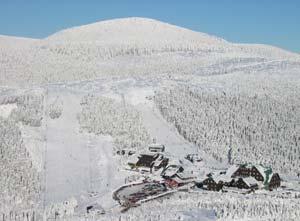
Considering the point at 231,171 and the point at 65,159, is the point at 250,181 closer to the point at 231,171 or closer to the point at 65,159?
the point at 231,171

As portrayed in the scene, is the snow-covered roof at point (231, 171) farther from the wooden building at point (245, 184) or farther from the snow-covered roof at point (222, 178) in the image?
the wooden building at point (245, 184)

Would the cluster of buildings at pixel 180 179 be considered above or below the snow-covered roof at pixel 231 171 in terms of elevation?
below

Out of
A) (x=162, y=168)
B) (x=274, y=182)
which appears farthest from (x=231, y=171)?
(x=162, y=168)

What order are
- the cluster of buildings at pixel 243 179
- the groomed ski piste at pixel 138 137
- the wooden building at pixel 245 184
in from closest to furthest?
the groomed ski piste at pixel 138 137
the wooden building at pixel 245 184
the cluster of buildings at pixel 243 179

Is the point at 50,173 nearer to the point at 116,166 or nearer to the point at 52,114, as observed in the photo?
the point at 116,166

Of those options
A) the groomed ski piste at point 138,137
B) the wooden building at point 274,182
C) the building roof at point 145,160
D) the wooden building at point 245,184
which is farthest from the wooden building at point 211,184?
the building roof at point 145,160

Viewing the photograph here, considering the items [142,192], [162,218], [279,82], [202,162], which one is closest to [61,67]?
[279,82]
